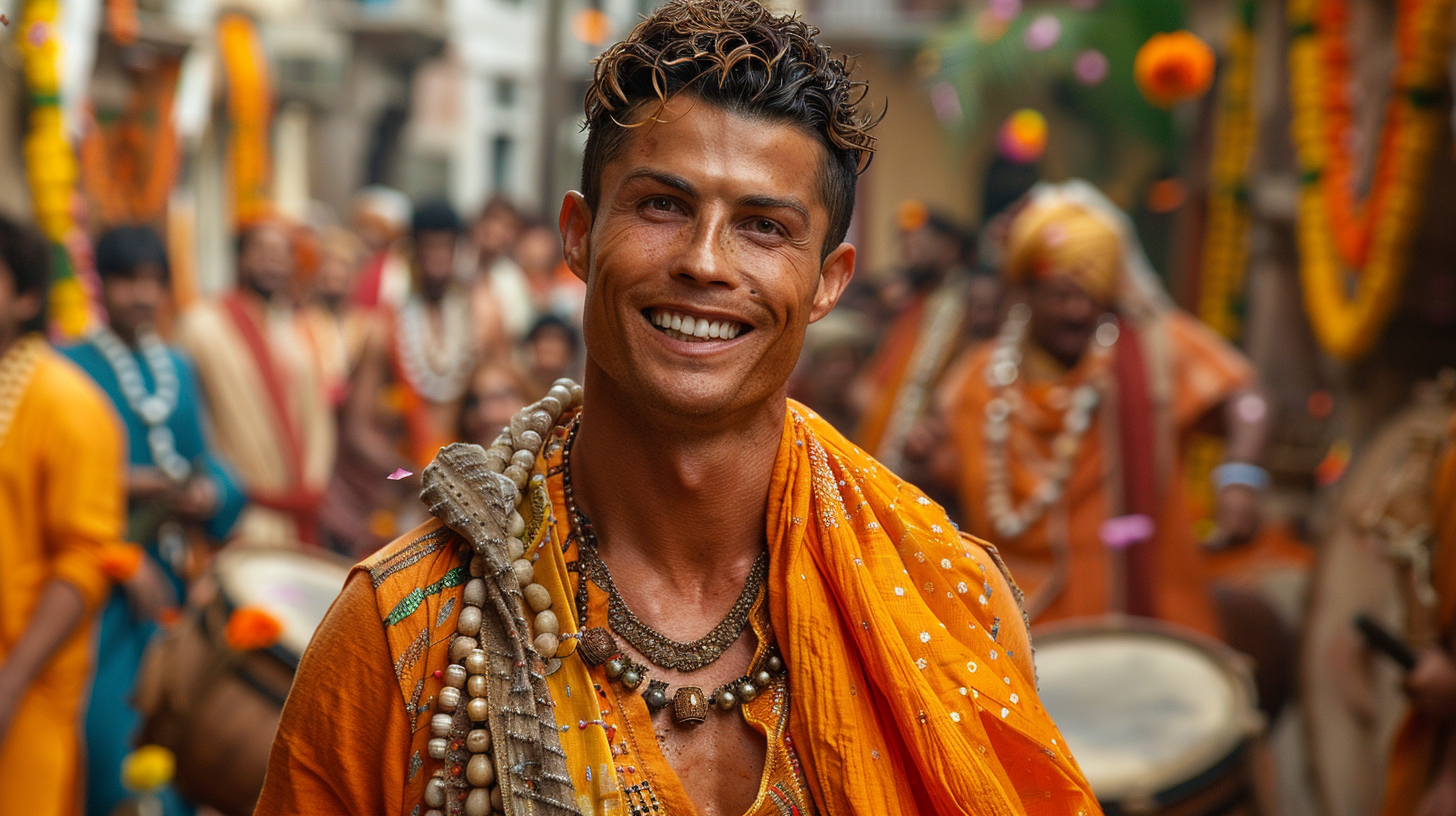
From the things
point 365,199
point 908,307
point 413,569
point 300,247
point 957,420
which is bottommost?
point 413,569

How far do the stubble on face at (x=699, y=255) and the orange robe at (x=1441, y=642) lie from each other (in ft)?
8.36

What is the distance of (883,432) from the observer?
21.6ft

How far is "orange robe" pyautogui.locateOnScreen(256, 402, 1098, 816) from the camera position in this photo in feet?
5.24

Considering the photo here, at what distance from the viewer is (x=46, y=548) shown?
3871mm

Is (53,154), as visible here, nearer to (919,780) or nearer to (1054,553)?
(1054,553)

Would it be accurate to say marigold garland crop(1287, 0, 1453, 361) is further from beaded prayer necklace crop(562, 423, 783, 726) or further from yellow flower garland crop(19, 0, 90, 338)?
yellow flower garland crop(19, 0, 90, 338)

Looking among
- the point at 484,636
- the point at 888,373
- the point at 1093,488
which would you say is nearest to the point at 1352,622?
the point at 1093,488

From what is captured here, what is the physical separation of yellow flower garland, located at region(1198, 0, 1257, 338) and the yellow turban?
438 centimetres

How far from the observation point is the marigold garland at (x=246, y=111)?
15812 mm

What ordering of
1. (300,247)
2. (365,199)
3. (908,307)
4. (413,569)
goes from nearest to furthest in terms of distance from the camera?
(413,569) → (908,307) → (300,247) → (365,199)

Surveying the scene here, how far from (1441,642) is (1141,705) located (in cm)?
76

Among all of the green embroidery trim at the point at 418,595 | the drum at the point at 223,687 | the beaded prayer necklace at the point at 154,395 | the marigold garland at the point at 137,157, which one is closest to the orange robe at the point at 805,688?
the green embroidery trim at the point at 418,595

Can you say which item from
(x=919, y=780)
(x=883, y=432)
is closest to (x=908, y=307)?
(x=883, y=432)

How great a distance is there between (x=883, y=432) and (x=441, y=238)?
285cm
